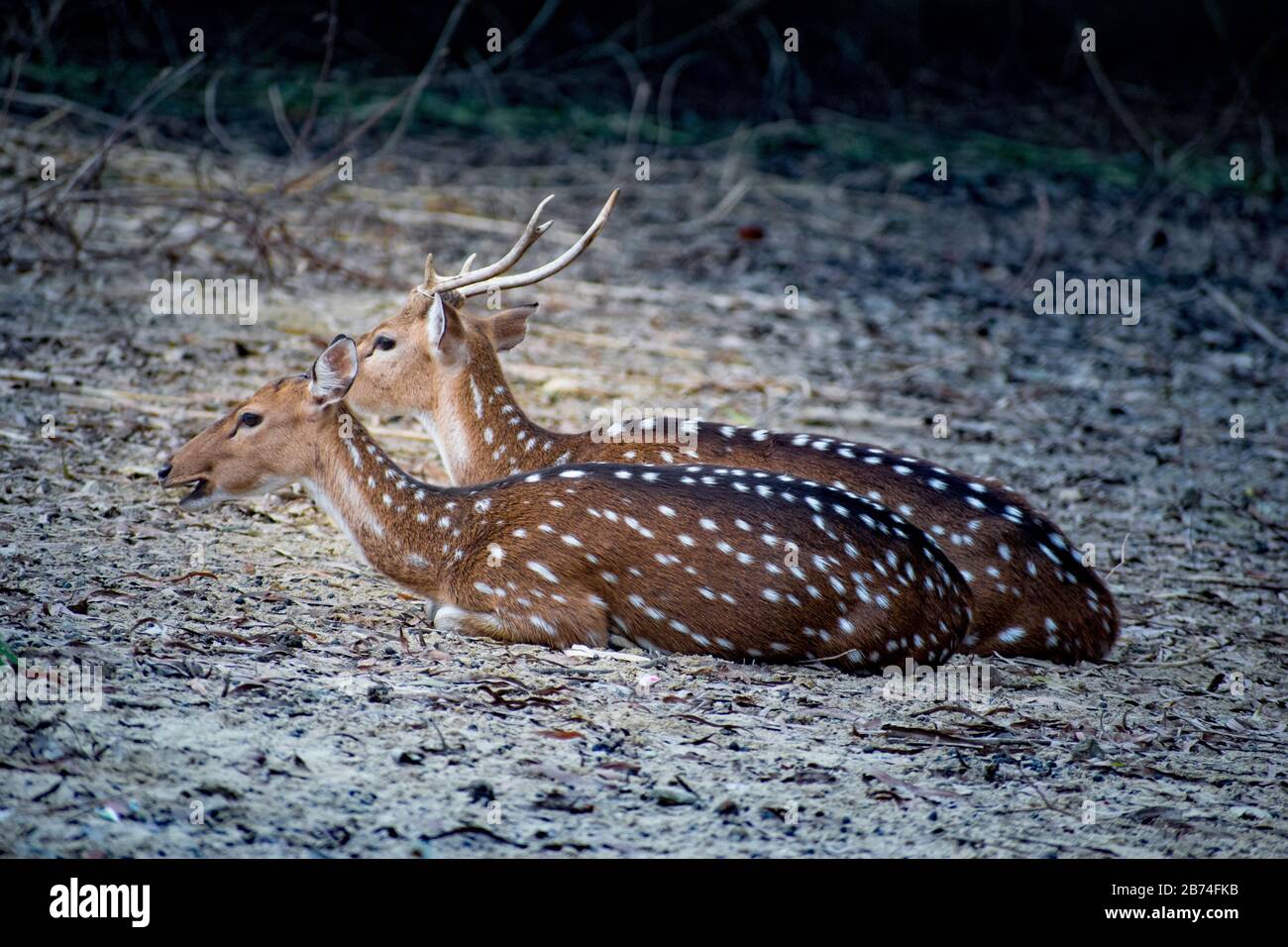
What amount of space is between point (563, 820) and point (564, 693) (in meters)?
0.80

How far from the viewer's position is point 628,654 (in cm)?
499

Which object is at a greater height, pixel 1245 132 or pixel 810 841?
pixel 1245 132

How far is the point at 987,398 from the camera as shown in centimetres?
888

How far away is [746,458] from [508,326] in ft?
4.60

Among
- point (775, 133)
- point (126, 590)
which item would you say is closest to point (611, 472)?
point (126, 590)

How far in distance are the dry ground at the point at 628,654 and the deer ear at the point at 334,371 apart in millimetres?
660

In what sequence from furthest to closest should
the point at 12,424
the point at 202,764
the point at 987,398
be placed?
the point at 987,398 < the point at 12,424 < the point at 202,764

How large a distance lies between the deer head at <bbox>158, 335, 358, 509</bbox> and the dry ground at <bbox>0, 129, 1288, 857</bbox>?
10.8 inches

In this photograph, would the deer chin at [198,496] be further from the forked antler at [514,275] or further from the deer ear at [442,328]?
the forked antler at [514,275]

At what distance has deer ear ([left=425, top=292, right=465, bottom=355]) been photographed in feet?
20.1

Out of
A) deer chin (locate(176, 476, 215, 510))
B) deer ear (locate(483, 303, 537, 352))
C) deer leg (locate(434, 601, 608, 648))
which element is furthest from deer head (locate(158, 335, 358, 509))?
deer ear (locate(483, 303, 537, 352))

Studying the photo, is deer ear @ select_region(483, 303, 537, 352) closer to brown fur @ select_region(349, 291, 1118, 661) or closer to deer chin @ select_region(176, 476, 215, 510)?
brown fur @ select_region(349, 291, 1118, 661)

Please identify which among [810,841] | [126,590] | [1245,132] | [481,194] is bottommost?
[810,841]

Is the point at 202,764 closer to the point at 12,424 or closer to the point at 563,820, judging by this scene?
the point at 563,820
